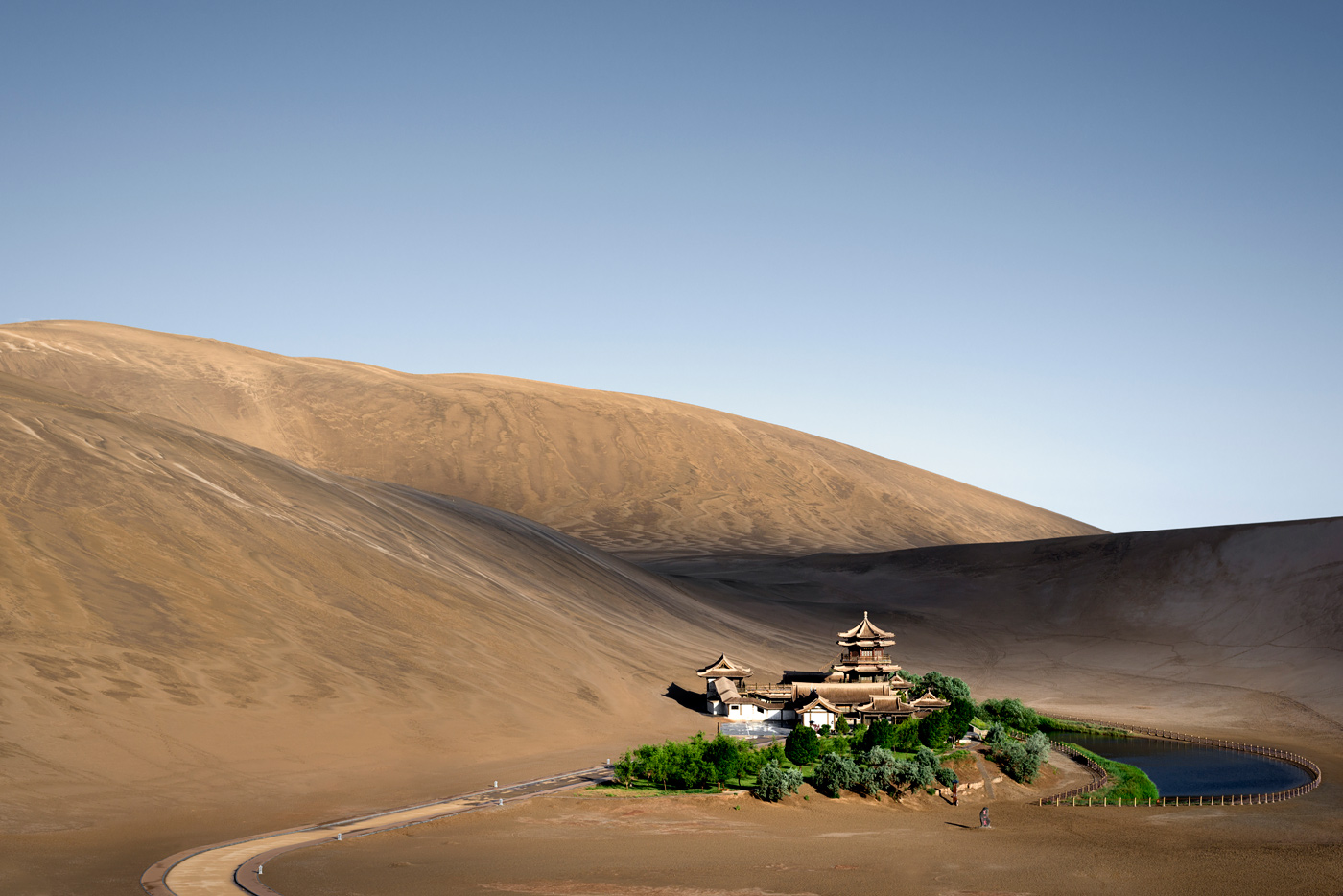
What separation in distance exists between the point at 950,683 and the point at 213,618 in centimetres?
3014

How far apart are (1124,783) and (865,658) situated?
14.6 meters

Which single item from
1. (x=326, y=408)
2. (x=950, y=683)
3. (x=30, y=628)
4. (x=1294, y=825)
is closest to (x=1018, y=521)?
(x=326, y=408)

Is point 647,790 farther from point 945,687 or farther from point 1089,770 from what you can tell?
point 945,687

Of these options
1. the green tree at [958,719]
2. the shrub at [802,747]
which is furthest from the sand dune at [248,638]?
the green tree at [958,719]

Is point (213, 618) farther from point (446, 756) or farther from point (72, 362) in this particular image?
point (72, 362)

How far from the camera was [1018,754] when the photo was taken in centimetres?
4172

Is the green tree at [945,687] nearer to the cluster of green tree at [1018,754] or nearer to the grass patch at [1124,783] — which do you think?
the grass patch at [1124,783]

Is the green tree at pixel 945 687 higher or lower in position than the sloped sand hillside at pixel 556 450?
lower

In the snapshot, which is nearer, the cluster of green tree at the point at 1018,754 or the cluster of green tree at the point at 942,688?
the cluster of green tree at the point at 1018,754

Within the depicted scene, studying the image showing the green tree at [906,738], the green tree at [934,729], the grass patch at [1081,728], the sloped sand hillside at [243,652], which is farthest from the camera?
the grass patch at [1081,728]

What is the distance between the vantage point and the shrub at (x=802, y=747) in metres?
39.2

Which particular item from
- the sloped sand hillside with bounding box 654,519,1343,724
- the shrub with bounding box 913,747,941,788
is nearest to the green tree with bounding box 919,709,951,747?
the shrub with bounding box 913,747,941,788

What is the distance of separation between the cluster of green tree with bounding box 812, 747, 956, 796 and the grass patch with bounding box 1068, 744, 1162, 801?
18.5 feet

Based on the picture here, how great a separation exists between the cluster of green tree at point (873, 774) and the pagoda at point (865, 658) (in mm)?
14480
